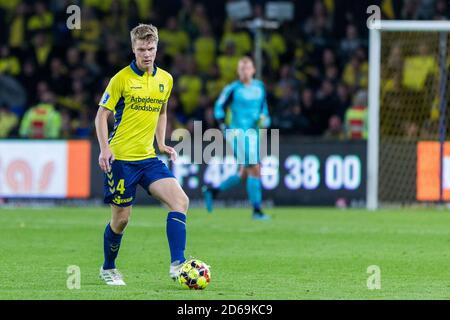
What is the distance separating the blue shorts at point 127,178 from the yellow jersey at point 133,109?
0.06 metres

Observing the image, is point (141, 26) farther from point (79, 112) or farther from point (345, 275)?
point (79, 112)

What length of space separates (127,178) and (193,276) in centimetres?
94

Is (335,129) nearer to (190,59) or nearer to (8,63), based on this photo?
(190,59)

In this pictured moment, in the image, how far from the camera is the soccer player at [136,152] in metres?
8.93

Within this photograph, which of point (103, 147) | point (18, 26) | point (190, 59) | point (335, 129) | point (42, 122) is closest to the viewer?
point (103, 147)

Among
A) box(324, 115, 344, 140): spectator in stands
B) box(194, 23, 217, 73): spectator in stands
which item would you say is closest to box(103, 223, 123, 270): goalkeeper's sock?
box(324, 115, 344, 140): spectator in stands

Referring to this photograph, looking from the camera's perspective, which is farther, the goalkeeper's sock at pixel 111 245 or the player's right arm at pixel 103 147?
the goalkeeper's sock at pixel 111 245

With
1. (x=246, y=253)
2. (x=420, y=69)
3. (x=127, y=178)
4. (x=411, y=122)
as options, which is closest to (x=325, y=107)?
(x=420, y=69)

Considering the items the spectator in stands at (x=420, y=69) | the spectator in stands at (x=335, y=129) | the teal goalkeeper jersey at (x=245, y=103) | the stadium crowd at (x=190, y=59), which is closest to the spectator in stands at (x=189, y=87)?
the stadium crowd at (x=190, y=59)

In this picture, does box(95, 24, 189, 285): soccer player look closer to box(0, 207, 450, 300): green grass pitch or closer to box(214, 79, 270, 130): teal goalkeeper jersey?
box(0, 207, 450, 300): green grass pitch

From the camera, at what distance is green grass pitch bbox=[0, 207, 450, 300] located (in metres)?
8.80

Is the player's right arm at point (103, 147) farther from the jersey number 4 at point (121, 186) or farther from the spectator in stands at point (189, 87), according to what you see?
the spectator in stands at point (189, 87)

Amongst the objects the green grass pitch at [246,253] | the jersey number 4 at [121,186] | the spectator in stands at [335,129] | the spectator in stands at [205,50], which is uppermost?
the spectator in stands at [205,50]

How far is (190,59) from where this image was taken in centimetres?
2170
